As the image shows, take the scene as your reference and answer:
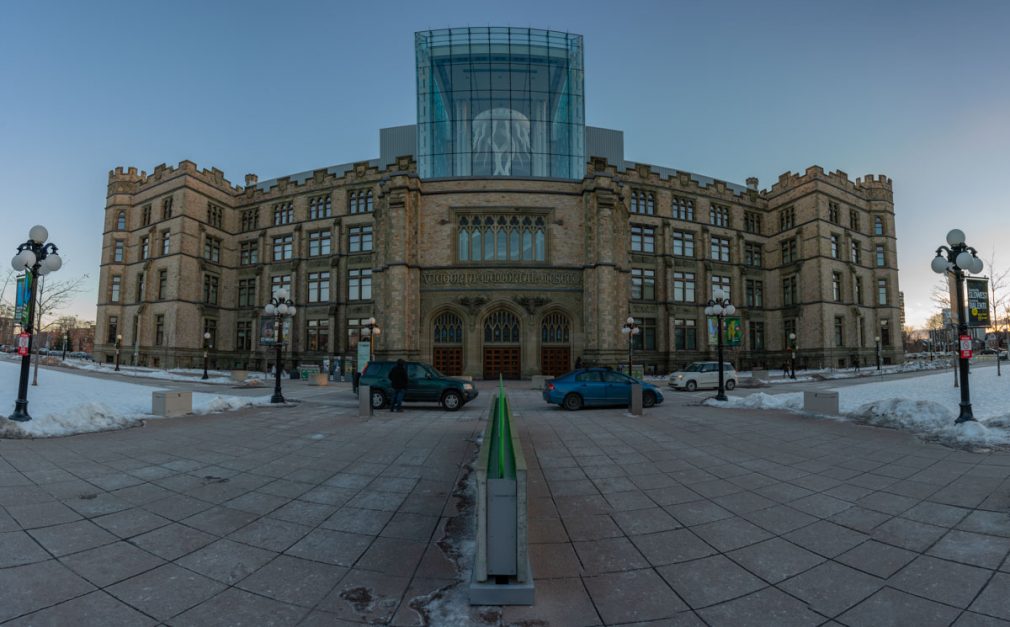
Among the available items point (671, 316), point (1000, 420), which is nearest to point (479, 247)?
point (671, 316)

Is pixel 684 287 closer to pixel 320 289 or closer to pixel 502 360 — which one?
pixel 502 360

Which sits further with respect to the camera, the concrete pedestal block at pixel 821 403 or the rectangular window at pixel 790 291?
the rectangular window at pixel 790 291

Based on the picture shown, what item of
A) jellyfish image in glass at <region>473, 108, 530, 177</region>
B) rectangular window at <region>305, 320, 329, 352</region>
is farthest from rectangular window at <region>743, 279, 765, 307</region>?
rectangular window at <region>305, 320, 329, 352</region>

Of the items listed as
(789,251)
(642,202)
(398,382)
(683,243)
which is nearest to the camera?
(398,382)

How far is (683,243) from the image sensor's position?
37.7 m

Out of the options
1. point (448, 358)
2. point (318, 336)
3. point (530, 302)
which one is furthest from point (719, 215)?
point (318, 336)

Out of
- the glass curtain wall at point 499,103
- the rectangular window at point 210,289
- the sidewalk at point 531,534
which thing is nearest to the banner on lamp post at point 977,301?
the sidewalk at point 531,534

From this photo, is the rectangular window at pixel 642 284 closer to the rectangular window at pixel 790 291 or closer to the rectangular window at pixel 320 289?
the rectangular window at pixel 790 291

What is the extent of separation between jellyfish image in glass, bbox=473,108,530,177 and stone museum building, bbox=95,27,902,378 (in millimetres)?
190

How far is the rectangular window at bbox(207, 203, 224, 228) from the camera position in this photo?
129 feet

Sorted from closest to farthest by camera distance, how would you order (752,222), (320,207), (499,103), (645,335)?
(645,335) → (320,207) → (499,103) → (752,222)

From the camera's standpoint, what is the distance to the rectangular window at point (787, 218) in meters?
40.5

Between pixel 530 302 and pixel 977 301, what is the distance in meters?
21.8

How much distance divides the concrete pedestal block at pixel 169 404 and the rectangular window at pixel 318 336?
25649 mm
